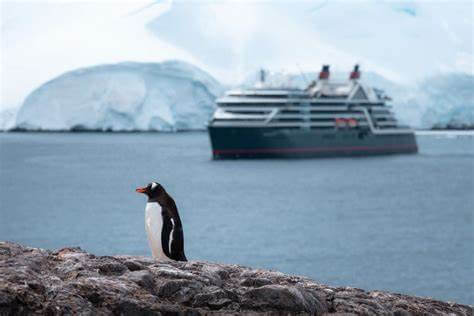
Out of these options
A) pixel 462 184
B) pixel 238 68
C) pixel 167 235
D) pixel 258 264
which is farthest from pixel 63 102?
pixel 167 235

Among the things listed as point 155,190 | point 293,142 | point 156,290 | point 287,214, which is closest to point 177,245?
point 155,190

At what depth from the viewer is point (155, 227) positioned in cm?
611

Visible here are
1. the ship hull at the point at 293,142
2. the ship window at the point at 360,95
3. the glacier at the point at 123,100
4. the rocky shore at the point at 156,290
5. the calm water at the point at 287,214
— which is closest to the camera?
the rocky shore at the point at 156,290

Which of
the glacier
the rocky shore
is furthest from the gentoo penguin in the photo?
the glacier

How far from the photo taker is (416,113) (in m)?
118

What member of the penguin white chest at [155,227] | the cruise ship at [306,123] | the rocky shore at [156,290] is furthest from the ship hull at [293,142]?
the rocky shore at [156,290]

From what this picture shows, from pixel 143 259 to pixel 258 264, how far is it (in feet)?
82.7

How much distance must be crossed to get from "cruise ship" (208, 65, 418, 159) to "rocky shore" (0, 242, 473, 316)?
68413 millimetres

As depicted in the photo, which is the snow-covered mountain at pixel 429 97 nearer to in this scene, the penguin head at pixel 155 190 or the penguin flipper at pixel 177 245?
the penguin head at pixel 155 190

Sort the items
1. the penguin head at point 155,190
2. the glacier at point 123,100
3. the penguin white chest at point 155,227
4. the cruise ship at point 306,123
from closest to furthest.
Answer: the penguin white chest at point 155,227 < the penguin head at point 155,190 < the cruise ship at point 306,123 < the glacier at point 123,100

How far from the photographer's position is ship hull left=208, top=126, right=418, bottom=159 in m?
74.8

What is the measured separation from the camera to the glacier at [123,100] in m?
116

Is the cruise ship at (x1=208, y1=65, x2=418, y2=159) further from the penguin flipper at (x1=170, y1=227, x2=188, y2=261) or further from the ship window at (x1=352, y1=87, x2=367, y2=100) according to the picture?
the penguin flipper at (x1=170, y1=227, x2=188, y2=261)

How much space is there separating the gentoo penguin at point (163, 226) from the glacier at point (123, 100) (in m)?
108
